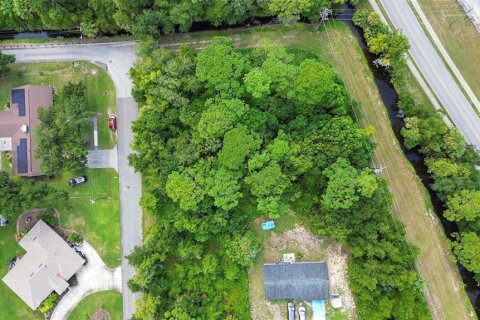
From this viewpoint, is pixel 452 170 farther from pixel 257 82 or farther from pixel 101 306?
pixel 101 306

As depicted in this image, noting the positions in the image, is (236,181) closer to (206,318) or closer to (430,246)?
(206,318)

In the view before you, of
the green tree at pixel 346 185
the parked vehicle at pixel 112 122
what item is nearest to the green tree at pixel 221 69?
the parked vehicle at pixel 112 122

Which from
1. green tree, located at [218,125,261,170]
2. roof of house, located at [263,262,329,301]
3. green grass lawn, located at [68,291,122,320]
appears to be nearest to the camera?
green tree, located at [218,125,261,170]

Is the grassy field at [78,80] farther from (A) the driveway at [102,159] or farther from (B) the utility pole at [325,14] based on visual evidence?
(B) the utility pole at [325,14]

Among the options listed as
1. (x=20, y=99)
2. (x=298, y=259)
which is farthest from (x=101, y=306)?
(x=20, y=99)

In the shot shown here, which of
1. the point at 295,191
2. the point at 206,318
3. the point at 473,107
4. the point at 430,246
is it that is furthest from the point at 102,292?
the point at 473,107

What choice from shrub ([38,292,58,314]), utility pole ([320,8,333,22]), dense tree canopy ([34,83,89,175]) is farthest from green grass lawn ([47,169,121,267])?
utility pole ([320,8,333,22])

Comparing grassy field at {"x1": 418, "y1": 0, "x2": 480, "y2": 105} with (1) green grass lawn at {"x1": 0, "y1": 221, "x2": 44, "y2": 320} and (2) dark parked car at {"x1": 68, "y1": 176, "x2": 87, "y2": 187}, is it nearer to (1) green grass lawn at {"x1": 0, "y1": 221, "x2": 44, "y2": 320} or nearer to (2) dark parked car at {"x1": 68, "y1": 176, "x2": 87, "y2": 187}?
(2) dark parked car at {"x1": 68, "y1": 176, "x2": 87, "y2": 187}
